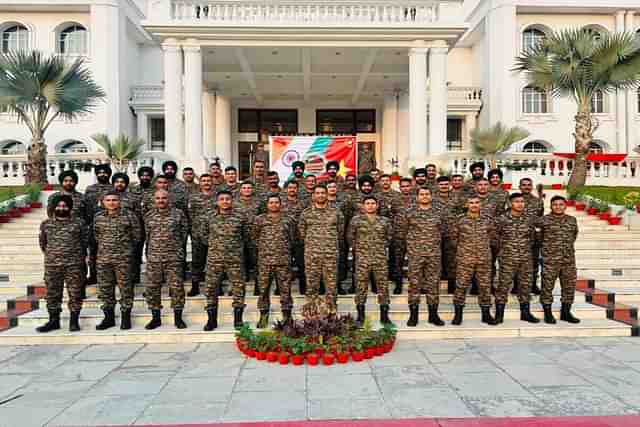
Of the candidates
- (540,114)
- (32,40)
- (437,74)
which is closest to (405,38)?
(437,74)

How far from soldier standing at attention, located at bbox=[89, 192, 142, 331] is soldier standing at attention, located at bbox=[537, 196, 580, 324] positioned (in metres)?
5.31

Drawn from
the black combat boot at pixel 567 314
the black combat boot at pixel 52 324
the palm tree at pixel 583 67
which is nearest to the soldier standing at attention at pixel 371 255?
the black combat boot at pixel 567 314

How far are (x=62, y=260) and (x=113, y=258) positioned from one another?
24.1 inches

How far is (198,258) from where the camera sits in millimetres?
6652

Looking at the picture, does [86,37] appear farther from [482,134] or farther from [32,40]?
[482,134]

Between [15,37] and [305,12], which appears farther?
[15,37]

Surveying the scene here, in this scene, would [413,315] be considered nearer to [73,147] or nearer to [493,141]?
[493,141]

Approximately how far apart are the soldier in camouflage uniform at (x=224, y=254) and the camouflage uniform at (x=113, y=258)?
3.33 ft

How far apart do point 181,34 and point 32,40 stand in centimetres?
1147

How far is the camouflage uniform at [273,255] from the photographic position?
18.5 feet

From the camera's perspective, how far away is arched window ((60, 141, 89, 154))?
21.2 m

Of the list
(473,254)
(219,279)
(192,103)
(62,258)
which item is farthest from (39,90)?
(473,254)

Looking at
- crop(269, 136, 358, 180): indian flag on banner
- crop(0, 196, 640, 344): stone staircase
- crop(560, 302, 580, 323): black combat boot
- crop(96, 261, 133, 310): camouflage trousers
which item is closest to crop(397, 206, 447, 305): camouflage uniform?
crop(0, 196, 640, 344): stone staircase

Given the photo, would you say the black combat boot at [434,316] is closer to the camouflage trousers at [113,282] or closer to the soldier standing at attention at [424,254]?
the soldier standing at attention at [424,254]
